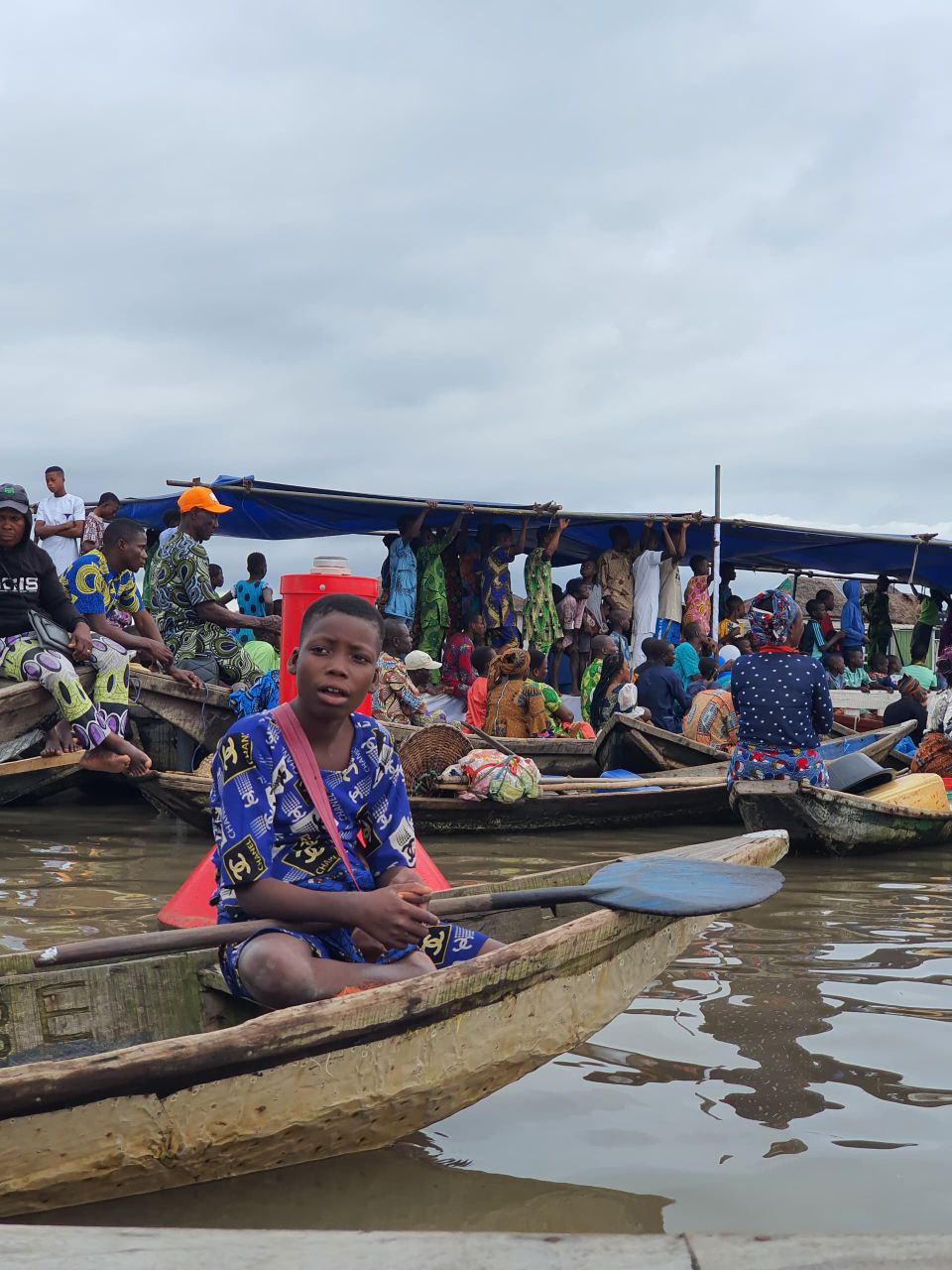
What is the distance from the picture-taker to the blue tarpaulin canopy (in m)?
10.9

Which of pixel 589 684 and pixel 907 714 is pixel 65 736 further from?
pixel 907 714

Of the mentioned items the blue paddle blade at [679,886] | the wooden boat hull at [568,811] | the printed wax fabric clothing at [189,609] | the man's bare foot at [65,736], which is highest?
the printed wax fabric clothing at [189,609]

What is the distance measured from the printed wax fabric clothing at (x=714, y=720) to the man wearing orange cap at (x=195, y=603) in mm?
3640

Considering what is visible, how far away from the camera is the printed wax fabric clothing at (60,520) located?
10344mm

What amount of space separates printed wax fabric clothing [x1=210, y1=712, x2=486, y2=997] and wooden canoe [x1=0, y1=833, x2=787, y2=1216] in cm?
28

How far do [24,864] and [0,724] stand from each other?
37.5 inches

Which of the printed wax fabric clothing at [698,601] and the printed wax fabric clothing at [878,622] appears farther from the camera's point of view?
the printed wax fabric clothing at [878,622]

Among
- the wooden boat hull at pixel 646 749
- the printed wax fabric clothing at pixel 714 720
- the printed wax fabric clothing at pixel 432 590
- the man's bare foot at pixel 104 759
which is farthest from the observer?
the printed wax fabric clothing at pixel 432 590

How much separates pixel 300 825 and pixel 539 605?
9.29 m

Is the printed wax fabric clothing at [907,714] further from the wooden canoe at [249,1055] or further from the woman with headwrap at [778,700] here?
the wooden canoe at [249,1055]

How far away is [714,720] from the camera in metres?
9.67

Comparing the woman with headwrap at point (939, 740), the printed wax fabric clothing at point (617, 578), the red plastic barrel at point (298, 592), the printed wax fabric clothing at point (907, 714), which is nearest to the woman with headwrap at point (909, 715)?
the printed wax fabric clothing at point (907, 714)

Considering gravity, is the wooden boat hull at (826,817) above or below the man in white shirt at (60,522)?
below

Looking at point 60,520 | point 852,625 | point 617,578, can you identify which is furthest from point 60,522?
point 852,625
